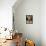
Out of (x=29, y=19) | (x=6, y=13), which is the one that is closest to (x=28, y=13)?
(x=29, y=19)

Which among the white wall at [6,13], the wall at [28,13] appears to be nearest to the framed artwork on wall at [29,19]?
the wall at [28,13]

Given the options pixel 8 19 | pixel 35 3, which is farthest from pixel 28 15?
pixel 8 19

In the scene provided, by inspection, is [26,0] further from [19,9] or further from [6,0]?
[6,0]

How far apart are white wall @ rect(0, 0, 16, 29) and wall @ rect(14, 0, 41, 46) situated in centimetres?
128

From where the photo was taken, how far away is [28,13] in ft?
16.8

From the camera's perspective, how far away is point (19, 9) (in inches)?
201

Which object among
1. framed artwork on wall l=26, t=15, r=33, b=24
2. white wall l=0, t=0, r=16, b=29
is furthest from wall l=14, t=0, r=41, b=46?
white wall l=0, t=0, r=16, b=29

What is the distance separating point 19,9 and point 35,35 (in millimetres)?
1371

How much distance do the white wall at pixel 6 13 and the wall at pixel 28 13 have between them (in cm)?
128

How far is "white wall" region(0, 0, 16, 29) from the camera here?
12.4 ft

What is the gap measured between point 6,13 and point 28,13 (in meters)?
1.52

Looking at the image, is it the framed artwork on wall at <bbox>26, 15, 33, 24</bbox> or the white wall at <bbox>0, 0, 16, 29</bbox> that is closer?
the white wall at <bbox>0, 0, 16, 29</bbox>

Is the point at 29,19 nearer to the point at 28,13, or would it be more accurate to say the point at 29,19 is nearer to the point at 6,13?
the point at 28,13

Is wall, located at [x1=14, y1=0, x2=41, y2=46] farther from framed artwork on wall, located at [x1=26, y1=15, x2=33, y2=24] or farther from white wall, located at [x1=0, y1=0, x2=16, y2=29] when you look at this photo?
white wall, located at [x1=0, y1=0, x2=16, y2=29]
